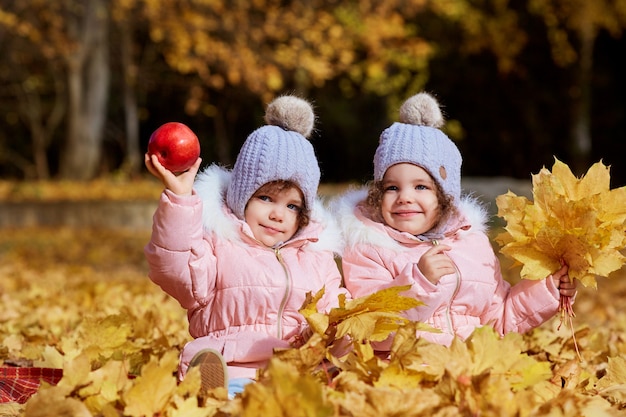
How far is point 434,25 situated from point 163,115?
25.8 ft

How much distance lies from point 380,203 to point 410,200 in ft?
0.42

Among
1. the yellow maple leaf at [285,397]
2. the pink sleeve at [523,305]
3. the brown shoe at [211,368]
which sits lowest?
the yellow maple leaf at [285,397]

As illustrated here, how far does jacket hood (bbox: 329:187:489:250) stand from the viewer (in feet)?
9.50

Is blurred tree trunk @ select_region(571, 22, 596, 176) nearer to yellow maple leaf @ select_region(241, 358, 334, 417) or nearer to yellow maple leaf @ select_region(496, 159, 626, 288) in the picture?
yellow maple leaf @ select_region(496, 159, 626, 288)

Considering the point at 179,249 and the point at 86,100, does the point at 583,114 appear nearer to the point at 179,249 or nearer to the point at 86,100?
the point at 86,100

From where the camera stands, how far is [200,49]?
13875 millimetres

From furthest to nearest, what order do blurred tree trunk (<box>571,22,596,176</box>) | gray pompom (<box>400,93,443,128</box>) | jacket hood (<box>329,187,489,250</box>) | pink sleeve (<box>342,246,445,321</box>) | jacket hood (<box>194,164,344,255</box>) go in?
blurred tree trunk (<box>571,22,596,176</box>) → gray pompom (<box>400,93,443,128</box>) → jacket hood (<box>329,187,489,250</box>) → jacket hood (<box>194,164,344,255</box>) → pink sleeve (<box>342,246,445,321</box>)

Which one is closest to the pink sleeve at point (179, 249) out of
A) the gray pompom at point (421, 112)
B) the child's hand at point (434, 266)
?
the child's hand at point (434, 266)

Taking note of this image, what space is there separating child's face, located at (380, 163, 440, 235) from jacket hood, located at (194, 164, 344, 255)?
0.19 metres

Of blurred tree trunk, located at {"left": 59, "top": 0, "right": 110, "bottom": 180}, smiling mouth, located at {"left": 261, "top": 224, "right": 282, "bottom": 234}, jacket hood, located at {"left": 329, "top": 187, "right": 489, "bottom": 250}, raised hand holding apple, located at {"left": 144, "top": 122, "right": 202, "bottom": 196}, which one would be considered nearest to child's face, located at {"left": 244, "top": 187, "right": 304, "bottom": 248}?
smiling mouth, located at {"left": 261, "top": 224, "right": 282, "bottom": 234}

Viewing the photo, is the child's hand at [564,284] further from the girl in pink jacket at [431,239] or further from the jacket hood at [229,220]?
the jacket hood at [229,220]

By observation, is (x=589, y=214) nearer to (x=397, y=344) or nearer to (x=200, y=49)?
(x=397, y=344)

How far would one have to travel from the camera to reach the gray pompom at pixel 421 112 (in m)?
3.06

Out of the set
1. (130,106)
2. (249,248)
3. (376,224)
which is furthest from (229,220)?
(130,106)
